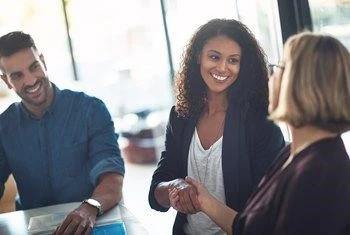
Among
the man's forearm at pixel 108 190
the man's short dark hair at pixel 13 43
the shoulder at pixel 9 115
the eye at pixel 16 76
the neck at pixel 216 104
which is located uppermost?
the man's short dark hair at pixel 13 43

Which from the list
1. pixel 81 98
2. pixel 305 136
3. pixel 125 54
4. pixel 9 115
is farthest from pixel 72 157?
pixel 125 54

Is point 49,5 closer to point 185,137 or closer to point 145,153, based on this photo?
point 145,153

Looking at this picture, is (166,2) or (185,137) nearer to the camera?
(185,137)

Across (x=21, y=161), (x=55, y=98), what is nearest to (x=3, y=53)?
(x=55, y=98)

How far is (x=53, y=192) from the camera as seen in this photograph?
185 centimetres

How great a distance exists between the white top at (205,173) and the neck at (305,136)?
54 cm

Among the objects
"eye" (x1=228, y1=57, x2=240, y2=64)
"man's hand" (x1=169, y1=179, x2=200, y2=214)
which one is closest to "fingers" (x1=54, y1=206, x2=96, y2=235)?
"man's hand" (x1=169, y1=179, x2=200, y2=214)

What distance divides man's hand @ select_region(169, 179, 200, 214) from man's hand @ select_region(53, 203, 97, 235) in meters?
0.27

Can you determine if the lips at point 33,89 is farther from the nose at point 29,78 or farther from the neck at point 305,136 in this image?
the neck at point 305,136

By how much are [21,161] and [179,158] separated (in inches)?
26.2

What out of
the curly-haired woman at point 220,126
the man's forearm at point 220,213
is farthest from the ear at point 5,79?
the man's forearm at point 220,213

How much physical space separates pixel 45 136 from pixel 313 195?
122 cm

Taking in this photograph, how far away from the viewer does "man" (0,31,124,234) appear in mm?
1830

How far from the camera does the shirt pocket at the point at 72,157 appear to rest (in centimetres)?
183
